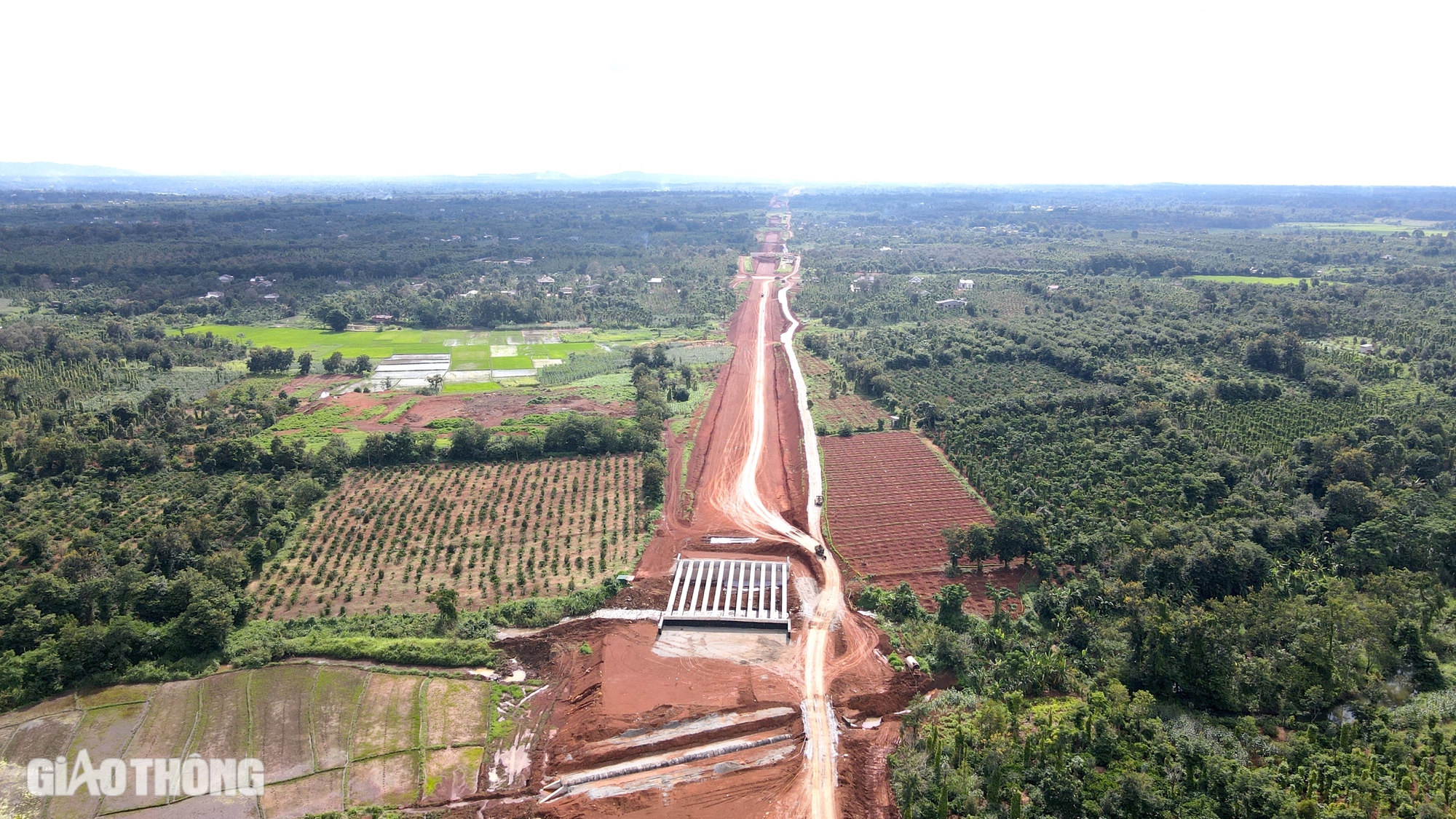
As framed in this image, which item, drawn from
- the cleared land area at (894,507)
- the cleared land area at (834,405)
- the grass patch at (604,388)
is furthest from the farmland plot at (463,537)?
the cleared land area at (834,405)

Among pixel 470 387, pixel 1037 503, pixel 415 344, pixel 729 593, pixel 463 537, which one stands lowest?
pixel 729 593

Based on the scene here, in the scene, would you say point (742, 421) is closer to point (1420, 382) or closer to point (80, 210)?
point (1420, 382)

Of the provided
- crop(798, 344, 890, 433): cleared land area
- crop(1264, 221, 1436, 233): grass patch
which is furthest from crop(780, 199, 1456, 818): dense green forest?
crop(1264, 221, 1436, 233): grass patch

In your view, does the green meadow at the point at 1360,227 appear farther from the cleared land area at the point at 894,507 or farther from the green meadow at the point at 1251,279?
the cleared land area at the point at 894,507

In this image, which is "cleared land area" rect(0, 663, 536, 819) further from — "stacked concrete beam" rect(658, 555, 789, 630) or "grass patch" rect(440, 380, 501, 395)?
"grass patch" rect(440, 380, 501, 395)

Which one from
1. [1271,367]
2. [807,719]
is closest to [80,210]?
[807,719]

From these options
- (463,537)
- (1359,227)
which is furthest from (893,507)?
(1359,227)

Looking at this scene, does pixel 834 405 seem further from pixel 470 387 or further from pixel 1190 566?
pixel 470 387
